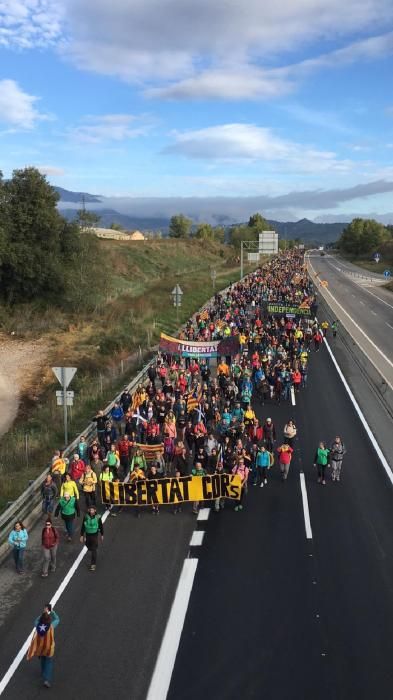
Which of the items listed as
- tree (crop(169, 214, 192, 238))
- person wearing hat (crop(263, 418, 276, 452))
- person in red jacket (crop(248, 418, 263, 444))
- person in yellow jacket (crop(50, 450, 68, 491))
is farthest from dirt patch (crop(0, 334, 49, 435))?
tree (crop(169, 214, 192, 238))

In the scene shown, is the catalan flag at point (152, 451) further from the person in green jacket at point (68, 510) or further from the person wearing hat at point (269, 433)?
the person in green jacket at point (68, 510)

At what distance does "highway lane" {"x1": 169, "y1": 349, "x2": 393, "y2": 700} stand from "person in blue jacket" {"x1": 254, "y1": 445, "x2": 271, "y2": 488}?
30 centimetres

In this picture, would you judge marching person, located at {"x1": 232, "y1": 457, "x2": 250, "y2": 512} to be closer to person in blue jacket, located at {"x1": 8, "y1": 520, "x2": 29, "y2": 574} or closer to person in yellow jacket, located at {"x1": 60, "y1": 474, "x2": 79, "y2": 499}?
person in yellow jacket, located at {"x1": 60, "y1": 474, "x2": 79, "y2": 499}

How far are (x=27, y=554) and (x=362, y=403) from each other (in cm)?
1630

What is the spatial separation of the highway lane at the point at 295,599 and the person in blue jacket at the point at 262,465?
11.6 inches

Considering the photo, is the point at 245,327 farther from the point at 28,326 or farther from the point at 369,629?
the point at 369,629

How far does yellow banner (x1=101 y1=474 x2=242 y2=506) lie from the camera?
48.4 ft

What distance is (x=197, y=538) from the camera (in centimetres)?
1343

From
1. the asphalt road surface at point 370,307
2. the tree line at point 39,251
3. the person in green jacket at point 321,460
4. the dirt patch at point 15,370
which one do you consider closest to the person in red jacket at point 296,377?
the person in green jacket at point 321,460

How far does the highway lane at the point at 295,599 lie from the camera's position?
350 inches

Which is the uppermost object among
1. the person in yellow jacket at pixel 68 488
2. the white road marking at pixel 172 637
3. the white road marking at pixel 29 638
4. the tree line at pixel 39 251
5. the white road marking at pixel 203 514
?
the tree line at pixel 39 251

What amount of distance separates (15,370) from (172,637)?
29.1 meters

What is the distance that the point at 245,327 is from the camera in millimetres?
37594

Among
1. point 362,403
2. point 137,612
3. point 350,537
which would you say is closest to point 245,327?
point 362,403
